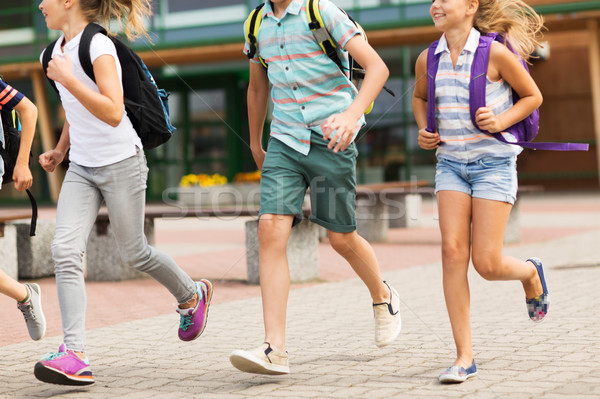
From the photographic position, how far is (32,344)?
5.26m

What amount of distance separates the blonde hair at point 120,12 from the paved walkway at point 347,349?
1.63 m

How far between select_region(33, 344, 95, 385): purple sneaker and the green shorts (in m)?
1.05

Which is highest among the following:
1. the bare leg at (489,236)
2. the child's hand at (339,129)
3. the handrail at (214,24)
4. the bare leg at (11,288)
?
the handrail at (214,24)

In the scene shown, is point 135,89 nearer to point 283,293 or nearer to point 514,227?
point 283,293

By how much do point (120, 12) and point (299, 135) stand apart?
102 cm

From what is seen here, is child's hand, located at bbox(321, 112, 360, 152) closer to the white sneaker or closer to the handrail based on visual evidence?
the white sneaker

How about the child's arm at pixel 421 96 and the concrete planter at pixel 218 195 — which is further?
the concrete planter at pixel 218 195

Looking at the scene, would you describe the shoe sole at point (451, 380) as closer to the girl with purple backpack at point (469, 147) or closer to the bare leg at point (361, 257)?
the girl with purple backpack at point (469, 147)

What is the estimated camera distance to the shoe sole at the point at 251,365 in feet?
12.6

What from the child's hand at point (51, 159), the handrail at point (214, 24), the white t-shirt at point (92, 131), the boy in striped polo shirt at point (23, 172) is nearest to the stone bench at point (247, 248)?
the boy in striped polo shirt at point (23, 172)

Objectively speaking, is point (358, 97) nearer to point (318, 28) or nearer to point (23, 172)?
point (318, 28)

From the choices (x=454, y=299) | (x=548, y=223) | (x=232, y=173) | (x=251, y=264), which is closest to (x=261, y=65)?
(x=454, y=299)

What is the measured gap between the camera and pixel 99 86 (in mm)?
3988

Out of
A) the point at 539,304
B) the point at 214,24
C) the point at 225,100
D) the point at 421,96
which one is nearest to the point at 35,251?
the point at 421,96
